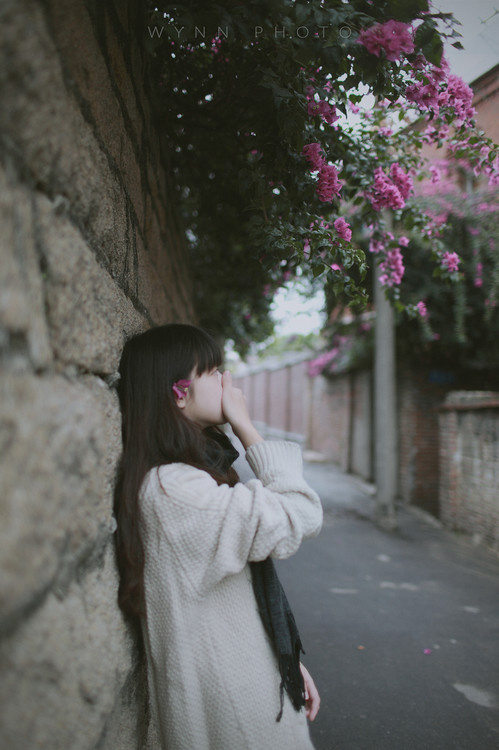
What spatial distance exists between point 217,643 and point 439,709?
6.69 ft

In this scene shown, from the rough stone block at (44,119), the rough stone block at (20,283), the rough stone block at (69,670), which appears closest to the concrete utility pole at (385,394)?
the rough stone block at (69,670)

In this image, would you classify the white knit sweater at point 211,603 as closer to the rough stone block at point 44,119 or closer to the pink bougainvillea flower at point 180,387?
the pink bougainvillea flower at point 180,387

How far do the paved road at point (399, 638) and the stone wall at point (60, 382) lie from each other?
1.68 meters

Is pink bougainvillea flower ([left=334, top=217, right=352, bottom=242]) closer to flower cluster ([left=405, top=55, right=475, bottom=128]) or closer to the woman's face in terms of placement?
flower cluster ([left=405, top=55, right=475, bottom=128])

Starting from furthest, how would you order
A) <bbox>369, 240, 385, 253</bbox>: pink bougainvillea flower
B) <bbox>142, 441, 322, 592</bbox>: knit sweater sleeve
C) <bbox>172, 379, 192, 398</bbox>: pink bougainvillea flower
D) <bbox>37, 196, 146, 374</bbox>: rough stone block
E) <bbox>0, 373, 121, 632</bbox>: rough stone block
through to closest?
<bbox>369, 240, 385, 253</bbox>: pink bougainvillea flower → <bbox>172, 379, 192, 398</bbox>: pink bougainvillea flower → <bbox>142, 441, 322, 592</bbox>: knit sweater sleeve → <bbox>37, 196, 146, 374</bbox>: rough stone block → <bbox>0, 373, 121, 632</bbox>: rough stone block

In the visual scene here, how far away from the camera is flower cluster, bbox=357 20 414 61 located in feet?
4.08

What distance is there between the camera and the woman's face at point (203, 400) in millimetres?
1445

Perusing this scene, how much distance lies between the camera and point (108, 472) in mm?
1158

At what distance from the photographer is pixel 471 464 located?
622cm

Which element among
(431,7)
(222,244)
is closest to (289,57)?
(431,7)

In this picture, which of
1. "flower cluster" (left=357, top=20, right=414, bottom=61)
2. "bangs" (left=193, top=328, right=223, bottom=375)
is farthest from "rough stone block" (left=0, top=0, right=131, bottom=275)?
"flower cluster" (left=357, top=20, right=414, bottom=61)

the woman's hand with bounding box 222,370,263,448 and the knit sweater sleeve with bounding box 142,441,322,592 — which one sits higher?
the woman's hand with bounding box 222,370,263,448

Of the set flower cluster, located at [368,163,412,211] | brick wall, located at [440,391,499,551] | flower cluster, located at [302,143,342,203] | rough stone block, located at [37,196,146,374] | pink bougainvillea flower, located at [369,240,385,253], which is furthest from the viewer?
brick wall, located at [440,391,499,551]

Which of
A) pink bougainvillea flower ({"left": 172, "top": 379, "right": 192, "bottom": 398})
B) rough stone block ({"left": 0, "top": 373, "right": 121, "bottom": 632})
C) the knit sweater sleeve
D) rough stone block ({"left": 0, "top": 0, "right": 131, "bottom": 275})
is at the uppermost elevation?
rough stone block ({"left": 0, "top": 0, "right": 131, "bottom": 275})
